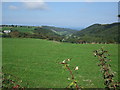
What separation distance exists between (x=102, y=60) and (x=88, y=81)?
11.8ft

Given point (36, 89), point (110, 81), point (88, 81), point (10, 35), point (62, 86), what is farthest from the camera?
point (10, 35)

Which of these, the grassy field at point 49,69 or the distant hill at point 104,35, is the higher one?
the distant hill at point 104,35

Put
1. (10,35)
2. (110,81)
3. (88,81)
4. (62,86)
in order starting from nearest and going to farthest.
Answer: (110,81) → (62,86) → (88,81) → (10,35)

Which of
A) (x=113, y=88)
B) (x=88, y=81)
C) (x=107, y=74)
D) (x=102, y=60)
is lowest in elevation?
(x=88, y=81)

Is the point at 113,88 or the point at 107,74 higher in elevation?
the point at 107,74

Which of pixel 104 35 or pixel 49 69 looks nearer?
pixel 49 69

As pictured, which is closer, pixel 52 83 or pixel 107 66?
pixel 107 66

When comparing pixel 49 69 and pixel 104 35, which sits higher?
pixel 104 35

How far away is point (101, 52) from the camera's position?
219cm

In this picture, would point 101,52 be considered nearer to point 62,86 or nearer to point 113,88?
point 113,88

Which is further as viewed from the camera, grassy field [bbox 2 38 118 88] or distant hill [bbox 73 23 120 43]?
distant hill [bbox 73 23 120 43]

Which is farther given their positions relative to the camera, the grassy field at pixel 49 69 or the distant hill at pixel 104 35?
the distant hill at pixel 104 35

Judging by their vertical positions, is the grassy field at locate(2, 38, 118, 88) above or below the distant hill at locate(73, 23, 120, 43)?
below

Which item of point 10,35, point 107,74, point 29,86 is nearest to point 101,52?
point 107,74
